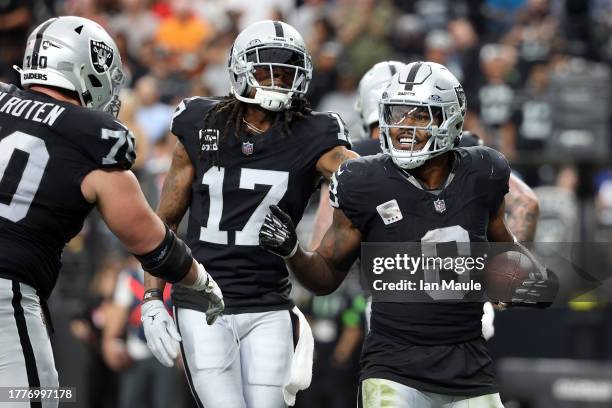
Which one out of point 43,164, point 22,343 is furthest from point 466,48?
point 22,343

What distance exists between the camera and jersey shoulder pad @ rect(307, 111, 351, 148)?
16.7 feet

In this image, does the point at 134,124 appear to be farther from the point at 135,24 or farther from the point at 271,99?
the point at 271,99

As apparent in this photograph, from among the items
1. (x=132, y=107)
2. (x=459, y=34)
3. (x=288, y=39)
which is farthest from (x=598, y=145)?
(x=288, y=39)

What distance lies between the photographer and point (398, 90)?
463 centimetres

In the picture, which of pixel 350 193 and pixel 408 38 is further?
pixel 408 38

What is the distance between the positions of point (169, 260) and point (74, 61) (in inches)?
31.7

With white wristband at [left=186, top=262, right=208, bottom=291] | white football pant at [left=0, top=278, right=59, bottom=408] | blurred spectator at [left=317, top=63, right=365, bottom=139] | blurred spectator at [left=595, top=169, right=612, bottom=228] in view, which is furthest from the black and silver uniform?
blurred spectator at [left=317, top=63, right=365, bottom=139]

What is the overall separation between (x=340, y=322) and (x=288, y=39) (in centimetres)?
402

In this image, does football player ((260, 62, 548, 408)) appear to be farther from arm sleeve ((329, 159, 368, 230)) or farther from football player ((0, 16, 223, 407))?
football player ((0, 16, 223, 407))

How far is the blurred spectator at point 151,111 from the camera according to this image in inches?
427

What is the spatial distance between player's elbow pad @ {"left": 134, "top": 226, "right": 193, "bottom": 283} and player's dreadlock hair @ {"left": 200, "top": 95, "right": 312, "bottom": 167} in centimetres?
68

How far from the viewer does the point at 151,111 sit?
11.0 m

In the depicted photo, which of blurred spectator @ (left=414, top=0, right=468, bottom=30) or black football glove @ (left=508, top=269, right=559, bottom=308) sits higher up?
blurred spectator @ (left=414, top=0, right=468, bottom=30)

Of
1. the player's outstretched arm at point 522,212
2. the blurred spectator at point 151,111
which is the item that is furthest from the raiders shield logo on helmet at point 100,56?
the blurred spectator at point 151,111
